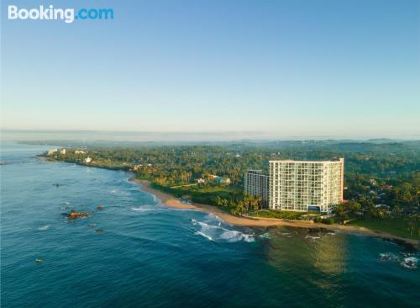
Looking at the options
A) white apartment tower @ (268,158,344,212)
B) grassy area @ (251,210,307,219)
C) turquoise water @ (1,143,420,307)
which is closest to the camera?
turquoise water @ (1,143,420,307)

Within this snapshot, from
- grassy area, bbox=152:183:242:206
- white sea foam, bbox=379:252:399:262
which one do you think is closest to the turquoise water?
white sea foam, bbox=379:252:399:262

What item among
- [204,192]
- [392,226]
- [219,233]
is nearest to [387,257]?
[392,226]

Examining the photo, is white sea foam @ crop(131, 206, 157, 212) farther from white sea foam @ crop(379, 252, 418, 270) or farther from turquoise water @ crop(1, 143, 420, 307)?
white sea foam @ crop(379, 252, 418, 270)

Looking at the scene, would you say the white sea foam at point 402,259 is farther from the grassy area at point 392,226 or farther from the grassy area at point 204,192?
the grassy area at point 204,192

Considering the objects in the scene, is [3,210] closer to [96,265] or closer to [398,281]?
[96,265]

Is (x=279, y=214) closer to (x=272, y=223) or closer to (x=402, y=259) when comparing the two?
(x=272, y=223)

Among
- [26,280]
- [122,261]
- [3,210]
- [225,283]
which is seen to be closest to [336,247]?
[225,283]
